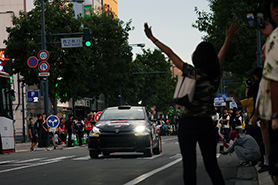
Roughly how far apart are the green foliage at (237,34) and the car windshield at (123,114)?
676 inches

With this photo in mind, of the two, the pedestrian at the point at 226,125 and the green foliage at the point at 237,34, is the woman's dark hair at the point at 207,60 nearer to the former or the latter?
the pedestrian at the point at 226,125

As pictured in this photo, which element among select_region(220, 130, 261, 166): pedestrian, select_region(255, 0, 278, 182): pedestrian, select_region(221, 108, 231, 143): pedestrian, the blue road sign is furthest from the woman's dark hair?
select_region(221, 108, 231, 143): pedestrian

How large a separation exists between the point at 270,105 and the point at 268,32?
93 centimetres

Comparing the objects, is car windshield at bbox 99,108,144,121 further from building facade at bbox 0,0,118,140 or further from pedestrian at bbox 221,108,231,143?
building facade at bbox 0,0,118,140

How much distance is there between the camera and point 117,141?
1612 centimetres

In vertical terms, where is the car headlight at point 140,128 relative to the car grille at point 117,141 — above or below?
above

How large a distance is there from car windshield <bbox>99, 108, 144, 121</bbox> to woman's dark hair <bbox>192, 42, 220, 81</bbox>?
A: 38.7 ft

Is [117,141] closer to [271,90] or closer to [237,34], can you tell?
[271,90]

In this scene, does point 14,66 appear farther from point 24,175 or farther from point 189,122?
point 189,122

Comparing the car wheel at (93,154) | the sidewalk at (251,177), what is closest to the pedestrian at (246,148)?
the sidewalk at (251,177)

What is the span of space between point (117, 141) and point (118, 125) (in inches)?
20.8

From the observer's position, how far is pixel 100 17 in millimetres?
49938

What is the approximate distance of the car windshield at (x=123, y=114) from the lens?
17.4 metres

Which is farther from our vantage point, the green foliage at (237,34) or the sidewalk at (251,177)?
the green foliage at (237,34)
